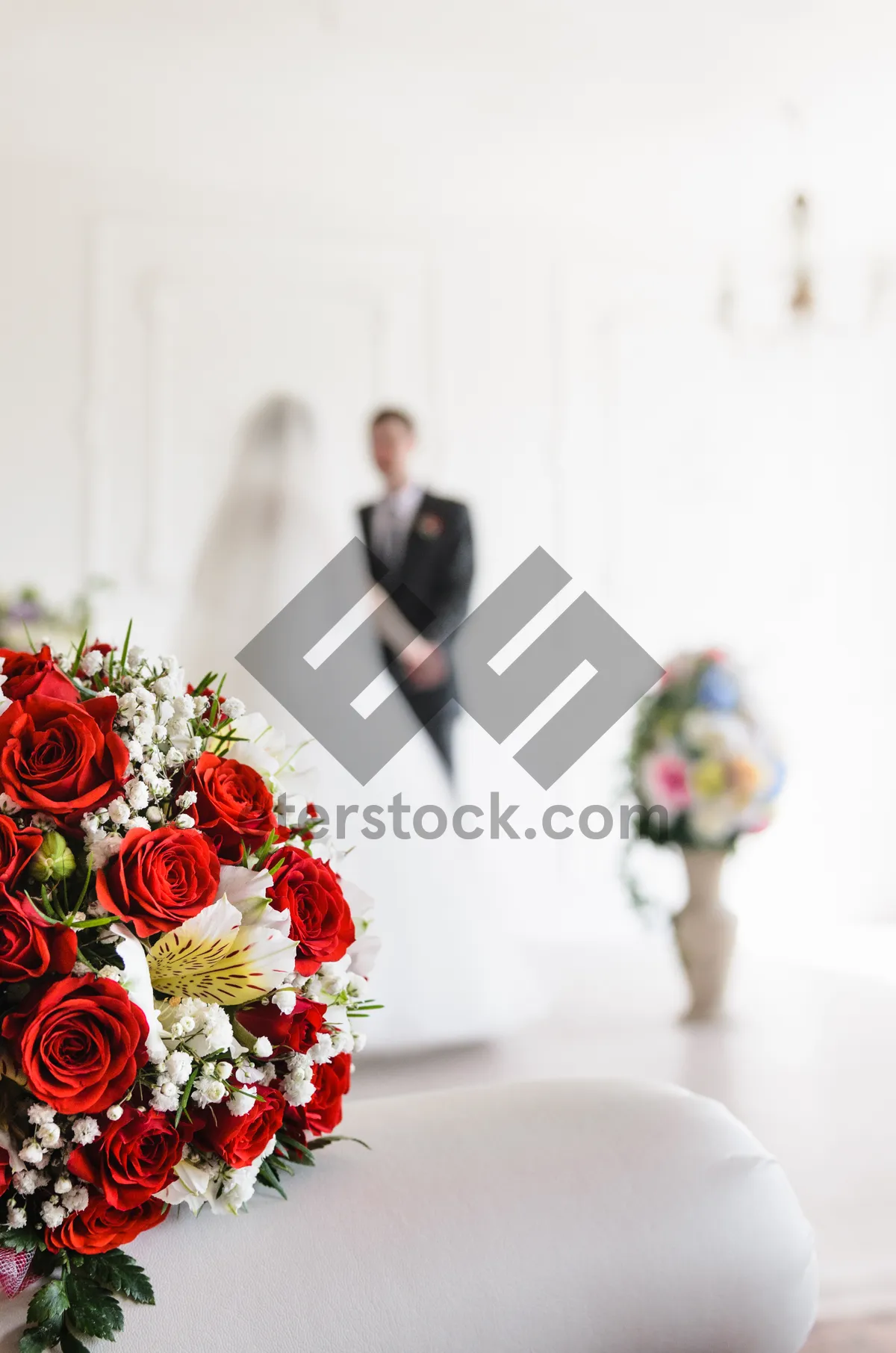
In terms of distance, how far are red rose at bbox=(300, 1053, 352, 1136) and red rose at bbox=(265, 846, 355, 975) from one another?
0.09 metres

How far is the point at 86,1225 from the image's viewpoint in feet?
2.12

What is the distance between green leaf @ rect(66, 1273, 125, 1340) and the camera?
586mm

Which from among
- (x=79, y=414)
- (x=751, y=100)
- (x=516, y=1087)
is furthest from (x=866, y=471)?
(x=516, y=1087)

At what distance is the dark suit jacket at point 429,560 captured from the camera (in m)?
4.27

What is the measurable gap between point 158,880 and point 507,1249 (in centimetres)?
31

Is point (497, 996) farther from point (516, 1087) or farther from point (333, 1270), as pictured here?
point (333, 1270)

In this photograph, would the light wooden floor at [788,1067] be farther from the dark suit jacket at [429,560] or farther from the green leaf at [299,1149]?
the dark suit jacket at [429,560]

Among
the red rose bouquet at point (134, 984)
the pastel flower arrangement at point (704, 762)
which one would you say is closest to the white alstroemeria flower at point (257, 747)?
the red rose bouquet at point (134, 984)

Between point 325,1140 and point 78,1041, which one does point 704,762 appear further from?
point 78,1041

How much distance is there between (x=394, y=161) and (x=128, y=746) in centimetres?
408

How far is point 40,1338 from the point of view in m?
0.59

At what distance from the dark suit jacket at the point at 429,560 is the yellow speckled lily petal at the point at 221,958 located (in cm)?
359

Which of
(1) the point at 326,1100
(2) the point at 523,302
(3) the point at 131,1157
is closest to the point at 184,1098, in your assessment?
(3) the point at 131,1157

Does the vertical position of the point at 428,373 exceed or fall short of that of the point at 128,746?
it exceeds it
